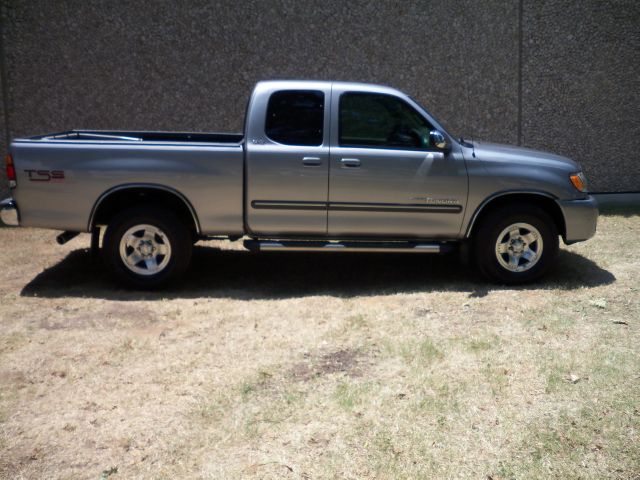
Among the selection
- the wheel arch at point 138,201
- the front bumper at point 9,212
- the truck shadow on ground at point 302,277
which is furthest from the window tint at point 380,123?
the front bumper at point 9,212

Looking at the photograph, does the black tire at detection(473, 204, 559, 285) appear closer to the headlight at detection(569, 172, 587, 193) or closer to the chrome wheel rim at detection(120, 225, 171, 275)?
the headlight at detection(569, 172, 587, 193)

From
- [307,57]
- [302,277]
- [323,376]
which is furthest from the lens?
[307,57]

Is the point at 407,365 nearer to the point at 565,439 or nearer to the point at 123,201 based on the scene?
the point at 565,439

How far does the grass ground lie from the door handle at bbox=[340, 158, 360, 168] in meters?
1.21

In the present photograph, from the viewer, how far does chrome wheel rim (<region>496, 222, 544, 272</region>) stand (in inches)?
254

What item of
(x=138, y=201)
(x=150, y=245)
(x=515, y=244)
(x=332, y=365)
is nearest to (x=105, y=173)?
(x=138, y=201)

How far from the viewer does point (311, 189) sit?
246 inches

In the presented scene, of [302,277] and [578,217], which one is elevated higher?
[578,217]

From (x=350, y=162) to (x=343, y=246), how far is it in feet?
2.56

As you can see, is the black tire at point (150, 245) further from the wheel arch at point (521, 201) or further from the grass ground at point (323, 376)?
the wheel arch at point (521, 201)

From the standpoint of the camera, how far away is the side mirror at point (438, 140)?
6180 millimetres

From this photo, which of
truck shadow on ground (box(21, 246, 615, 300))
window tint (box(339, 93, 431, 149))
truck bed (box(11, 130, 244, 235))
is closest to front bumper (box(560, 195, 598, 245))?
truck shadow on ground (box(21, 246, 615, 300))

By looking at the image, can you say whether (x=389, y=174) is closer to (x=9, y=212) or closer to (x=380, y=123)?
(x=380, y=123)

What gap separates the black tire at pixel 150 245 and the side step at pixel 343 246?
2.05 ft
